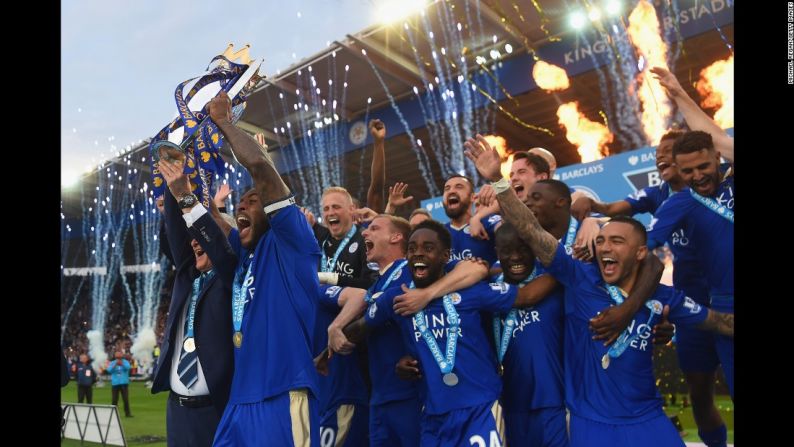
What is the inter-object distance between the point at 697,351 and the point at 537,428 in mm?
1779

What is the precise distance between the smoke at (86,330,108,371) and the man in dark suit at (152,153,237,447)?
1343 inches

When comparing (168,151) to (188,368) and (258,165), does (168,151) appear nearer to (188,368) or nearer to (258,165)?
(258,165)

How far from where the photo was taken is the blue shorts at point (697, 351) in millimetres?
4849

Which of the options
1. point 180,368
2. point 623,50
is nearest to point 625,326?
point 180,368

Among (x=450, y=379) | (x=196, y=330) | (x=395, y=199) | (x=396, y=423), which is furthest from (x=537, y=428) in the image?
(x=395, y=199)

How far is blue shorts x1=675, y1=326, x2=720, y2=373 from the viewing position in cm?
485

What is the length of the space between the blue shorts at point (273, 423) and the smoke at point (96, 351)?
3498cm

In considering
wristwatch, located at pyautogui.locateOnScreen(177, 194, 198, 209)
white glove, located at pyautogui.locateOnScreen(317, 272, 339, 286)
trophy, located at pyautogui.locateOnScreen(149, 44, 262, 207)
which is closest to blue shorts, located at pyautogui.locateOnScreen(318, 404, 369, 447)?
white glove, located at pyautogui.locateOnScreen(317, 272, 339, 286)

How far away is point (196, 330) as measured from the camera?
3807mm

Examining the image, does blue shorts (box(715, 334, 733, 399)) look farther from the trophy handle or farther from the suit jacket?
the trophy handle

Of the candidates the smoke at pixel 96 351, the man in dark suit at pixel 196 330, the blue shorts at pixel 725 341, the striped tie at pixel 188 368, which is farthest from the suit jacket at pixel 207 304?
the smoke at pixel 96 351
